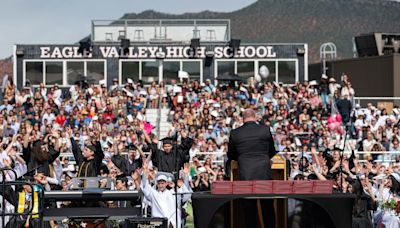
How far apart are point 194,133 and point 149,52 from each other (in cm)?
1401

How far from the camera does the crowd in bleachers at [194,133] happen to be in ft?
57.2

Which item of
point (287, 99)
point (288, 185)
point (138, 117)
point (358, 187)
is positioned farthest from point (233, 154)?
point (287, 99)

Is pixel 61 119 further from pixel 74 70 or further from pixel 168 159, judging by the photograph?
pixel 74 70

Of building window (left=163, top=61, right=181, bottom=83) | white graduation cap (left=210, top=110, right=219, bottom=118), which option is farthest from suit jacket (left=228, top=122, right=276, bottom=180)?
building window (left=163, top=61, right=181, bottom=83)

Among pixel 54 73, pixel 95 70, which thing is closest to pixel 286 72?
pixel 95 70

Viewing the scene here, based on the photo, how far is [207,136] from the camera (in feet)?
82.4

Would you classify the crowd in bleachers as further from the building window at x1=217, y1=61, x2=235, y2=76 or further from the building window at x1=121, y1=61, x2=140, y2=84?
the building window at x1=217, y1=61, x2=235, y2=76

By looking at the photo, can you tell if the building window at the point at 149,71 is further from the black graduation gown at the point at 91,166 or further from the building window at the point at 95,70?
the black graduation gown at the point at 91,166

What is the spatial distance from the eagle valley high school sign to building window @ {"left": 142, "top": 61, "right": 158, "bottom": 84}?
0.88 ft

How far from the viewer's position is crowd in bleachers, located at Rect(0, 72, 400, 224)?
17.4m

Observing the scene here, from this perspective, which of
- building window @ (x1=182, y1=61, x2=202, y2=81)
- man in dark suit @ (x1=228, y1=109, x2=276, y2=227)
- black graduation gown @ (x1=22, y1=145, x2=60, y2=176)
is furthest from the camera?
building window @ (x1=182, y1=61, x2=202, y2=81)

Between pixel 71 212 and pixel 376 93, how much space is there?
106 ft

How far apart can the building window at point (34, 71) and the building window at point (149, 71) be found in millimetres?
3770

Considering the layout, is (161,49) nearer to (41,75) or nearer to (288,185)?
(41,75)
